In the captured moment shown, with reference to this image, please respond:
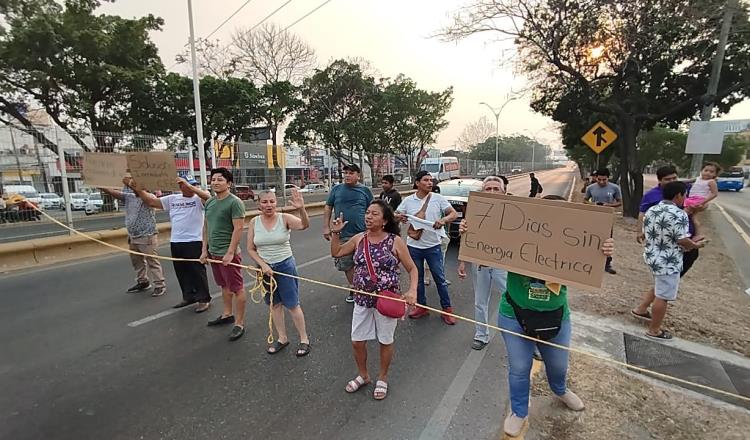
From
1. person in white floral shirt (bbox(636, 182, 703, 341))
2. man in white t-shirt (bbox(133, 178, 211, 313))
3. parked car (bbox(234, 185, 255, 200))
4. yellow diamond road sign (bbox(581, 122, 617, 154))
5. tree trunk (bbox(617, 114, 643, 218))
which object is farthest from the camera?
tree trunk (bbox(617, 114, 643, 218))

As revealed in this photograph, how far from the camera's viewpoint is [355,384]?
3025mm

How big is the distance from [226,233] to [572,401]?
11.4ft

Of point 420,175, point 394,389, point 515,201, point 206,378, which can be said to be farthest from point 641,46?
point 206,378

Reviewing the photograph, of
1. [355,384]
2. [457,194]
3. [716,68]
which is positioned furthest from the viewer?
[716,68]

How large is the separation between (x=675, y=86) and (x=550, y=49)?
5459 millimetres

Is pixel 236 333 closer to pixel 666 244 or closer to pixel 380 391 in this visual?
pixel 380 391

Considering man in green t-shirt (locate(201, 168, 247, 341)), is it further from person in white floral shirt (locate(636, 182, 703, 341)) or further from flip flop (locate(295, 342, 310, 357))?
person in white floral shirt (locate(636, 182, 703, 341))

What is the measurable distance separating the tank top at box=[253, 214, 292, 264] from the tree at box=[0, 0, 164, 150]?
18.6 m

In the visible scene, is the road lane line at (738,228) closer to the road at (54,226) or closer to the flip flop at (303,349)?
the flip flop at (303,349)

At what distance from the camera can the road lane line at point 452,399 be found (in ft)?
8.43

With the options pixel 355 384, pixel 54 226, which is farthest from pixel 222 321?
pixel 54 226

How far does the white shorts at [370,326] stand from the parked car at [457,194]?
553 centimetres

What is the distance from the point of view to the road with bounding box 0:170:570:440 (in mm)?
2646

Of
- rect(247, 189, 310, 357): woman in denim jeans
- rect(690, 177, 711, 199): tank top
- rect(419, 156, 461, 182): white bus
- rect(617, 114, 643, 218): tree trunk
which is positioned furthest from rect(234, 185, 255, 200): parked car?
rect(419, 156, 461, 182): white bus
